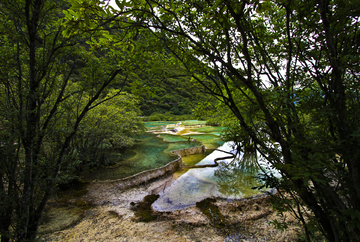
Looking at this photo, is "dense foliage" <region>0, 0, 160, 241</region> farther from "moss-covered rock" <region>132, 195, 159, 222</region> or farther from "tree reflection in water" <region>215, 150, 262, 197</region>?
"tree reflection in water" <region>215, 150, 262, 197</region>

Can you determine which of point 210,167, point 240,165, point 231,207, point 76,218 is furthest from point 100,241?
point 240,165

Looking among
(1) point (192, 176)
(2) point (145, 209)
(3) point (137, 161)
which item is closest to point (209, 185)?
(1) point (192, 176)

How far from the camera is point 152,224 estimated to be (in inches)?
195

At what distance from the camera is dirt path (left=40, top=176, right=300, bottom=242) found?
165 inches

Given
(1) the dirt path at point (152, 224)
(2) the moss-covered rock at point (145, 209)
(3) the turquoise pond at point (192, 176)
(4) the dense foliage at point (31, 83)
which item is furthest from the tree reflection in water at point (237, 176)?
(4) the dense foliage at point (31, 83)

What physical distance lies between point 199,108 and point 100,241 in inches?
169

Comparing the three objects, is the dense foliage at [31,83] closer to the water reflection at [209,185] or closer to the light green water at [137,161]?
the water reflection at [209,185]

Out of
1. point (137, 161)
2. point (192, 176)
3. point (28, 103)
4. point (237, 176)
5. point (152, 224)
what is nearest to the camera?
point (28, 103)

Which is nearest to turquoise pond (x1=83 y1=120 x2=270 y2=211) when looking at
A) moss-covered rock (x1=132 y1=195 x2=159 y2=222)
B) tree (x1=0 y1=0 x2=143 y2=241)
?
moss-covered rock (x1=132 y1=195 x2=159 y2=222)

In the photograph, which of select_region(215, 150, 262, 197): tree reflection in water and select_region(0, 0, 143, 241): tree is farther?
select_region(215, 150, 262, 197): tree reflection in water

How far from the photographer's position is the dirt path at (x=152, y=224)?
4.18 m

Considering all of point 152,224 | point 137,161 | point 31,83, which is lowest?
point 152,224

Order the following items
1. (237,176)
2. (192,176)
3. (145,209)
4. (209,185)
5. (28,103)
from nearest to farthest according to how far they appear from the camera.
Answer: (28,103) → (145,209) → (209,185) → (237,176) → (192,176)

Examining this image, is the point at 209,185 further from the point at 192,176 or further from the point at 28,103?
the point at 28,103
